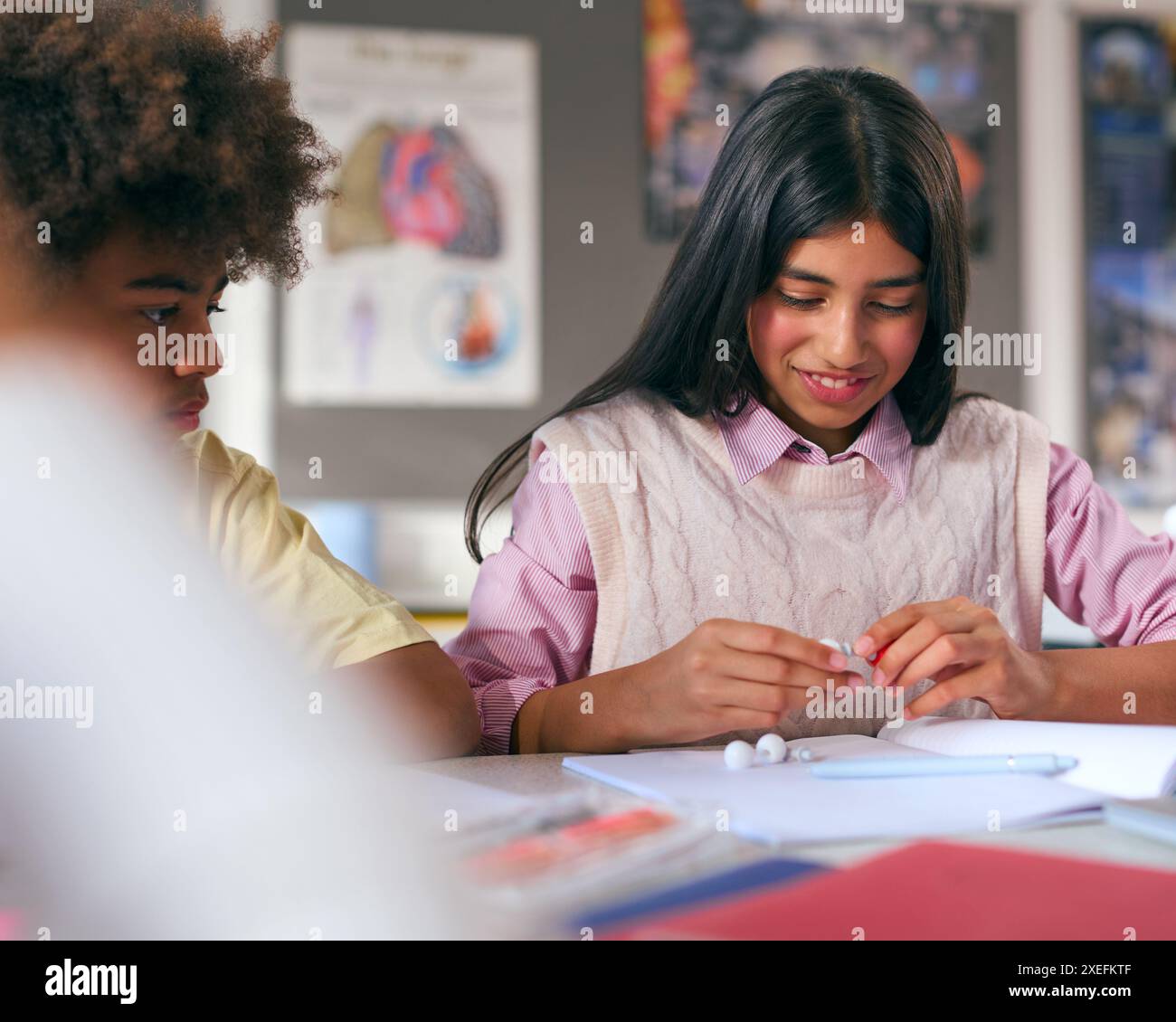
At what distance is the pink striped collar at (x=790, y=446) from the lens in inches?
47.9

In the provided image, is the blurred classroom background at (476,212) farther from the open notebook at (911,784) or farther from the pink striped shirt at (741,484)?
the open notebook at (911,784)

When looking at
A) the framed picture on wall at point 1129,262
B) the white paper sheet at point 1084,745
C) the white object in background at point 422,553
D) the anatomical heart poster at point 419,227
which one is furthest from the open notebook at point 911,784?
the framed picture on wall at point 1129,262

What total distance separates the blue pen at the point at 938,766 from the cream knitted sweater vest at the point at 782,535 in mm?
366

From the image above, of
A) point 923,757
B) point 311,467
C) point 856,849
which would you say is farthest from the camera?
point 311,467

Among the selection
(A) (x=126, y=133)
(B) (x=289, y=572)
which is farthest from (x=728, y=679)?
(A) (x=126, y=133)

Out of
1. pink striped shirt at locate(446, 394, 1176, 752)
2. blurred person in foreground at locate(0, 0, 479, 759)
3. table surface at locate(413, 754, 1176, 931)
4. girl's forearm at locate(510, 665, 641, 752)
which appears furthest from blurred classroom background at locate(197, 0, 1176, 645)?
table surface at locate(413, 754, 1176, 931)

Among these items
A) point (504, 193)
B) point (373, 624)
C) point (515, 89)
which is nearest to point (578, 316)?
point (504, 193)

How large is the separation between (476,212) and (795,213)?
1679 millimetres

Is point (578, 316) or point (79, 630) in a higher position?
point (578, 316)

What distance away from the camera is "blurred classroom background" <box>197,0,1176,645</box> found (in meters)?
2.58

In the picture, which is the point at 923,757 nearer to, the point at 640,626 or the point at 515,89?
the point at 640,626

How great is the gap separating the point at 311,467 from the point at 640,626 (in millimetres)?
1528

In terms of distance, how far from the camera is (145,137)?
0.84 meters
